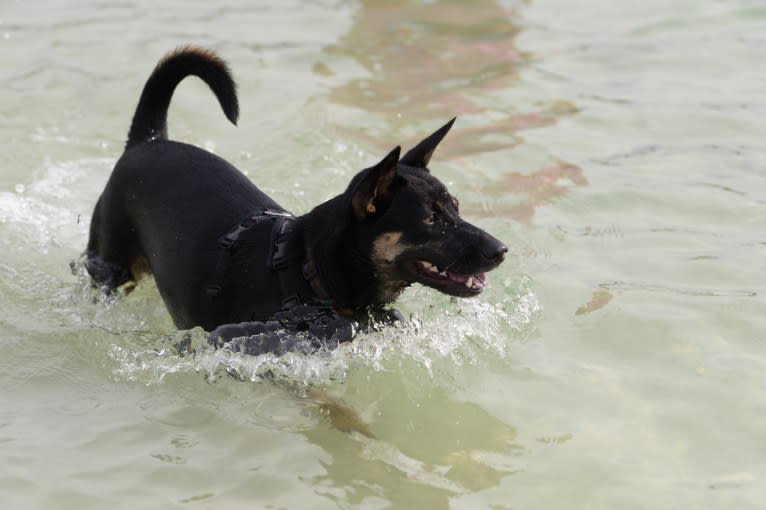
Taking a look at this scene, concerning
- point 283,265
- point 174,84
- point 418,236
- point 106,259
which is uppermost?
point 174,84

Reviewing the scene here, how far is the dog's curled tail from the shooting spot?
502 cm

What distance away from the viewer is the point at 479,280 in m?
4.37

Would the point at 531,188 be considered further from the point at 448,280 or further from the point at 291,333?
the point at 291,333

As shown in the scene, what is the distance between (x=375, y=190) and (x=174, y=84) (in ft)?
5.33

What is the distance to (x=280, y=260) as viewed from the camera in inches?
173

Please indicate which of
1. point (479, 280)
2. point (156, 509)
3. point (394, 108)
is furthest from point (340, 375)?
point (394, 108)

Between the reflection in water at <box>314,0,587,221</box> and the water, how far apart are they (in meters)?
0.03

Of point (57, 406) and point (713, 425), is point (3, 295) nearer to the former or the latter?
point (57, 406)

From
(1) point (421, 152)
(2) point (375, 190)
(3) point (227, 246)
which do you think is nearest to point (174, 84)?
(3) point (227, 246)

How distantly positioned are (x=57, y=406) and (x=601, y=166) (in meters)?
4.15

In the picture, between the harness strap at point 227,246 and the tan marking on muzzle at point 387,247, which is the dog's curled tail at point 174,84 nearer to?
the harness strap at point 227,246

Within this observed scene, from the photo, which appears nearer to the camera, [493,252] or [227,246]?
[493,252]

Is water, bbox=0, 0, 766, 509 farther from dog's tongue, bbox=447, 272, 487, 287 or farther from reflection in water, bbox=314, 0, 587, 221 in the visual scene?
dog's tongue, bbox=447, 272, 487, 287

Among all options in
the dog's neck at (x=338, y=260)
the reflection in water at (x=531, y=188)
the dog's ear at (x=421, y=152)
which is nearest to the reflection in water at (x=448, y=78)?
the reflection in water at (x=531, y=188)
